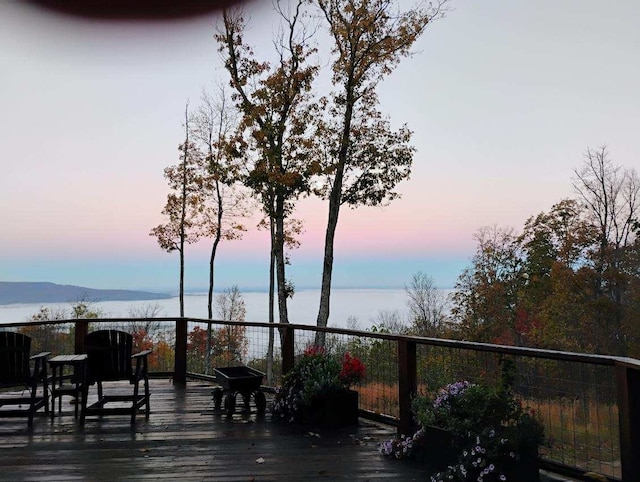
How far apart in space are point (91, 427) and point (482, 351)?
3.70 m

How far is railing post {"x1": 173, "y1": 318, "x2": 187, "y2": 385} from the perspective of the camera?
7.74m

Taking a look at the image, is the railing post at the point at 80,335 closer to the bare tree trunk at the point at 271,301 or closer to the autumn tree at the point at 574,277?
the bare tree trunk at the point at 271,301

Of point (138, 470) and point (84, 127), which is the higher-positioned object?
point (84, 127)

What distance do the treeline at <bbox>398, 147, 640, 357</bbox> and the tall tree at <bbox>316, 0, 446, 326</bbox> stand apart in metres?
10.6

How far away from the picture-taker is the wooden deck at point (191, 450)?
3658 millimetres

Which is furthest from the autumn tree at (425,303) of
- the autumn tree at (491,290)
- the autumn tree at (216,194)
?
the autumn tree at (216,194)

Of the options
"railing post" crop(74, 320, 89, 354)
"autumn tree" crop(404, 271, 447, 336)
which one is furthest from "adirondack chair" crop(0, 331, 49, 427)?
"autumn tree" crop(404, 271, 447, 336)

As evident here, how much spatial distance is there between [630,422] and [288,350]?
386 centimetres

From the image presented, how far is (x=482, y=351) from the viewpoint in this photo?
381 centimetres

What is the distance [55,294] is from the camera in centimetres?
2164

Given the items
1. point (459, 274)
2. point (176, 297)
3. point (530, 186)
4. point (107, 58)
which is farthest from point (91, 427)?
point (459, 274)

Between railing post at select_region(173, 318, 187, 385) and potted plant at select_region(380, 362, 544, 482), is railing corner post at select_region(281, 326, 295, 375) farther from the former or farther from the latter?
potted plant at select_region(380, 362, 544, 482)

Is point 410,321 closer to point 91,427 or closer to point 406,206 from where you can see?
point 406,206

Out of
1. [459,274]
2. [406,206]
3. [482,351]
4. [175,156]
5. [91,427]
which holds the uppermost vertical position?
[175,156]
